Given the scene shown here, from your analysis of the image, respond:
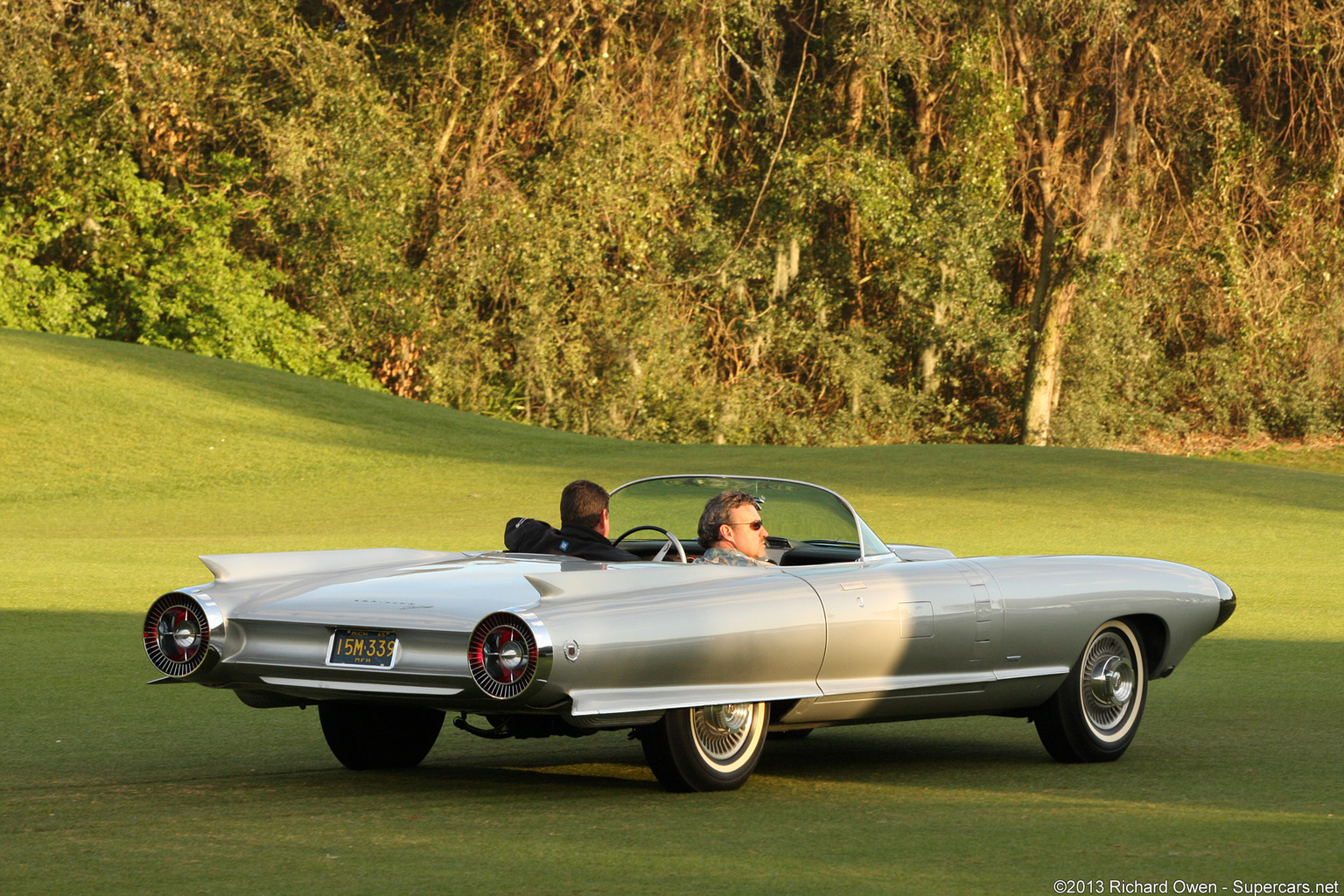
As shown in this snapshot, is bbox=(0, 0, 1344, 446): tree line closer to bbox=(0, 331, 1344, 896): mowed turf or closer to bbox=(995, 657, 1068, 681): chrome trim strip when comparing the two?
bbox=(0, 331, 1344, 896): mowed turf

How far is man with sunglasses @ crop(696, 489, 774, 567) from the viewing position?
655 centimetres

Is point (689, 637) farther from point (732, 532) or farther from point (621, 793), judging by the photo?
point (732, 532)

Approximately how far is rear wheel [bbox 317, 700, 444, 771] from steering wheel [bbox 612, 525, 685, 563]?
1065 millimetres

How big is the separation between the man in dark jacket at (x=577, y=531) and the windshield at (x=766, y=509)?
317 millimetres

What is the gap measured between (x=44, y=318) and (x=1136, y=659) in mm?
33104

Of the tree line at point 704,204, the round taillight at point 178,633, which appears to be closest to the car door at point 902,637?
the round taillight at point 178,633

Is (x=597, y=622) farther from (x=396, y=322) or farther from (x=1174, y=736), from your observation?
(x=396, y=322)

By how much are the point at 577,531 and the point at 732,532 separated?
632mm

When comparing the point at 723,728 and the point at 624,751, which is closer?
the point at 723,728

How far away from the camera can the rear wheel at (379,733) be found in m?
6.57

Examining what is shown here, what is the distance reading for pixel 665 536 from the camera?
690 centimetres

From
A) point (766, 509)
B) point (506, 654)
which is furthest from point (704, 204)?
point (506, 654)

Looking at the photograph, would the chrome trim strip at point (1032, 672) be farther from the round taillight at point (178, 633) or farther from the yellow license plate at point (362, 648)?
the round taillight at point (178, 633)

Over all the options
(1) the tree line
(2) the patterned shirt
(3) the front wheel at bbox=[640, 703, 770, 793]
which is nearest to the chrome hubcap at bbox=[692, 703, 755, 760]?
(3) the front wheel at bbox=[640, 703, 770, 793]
